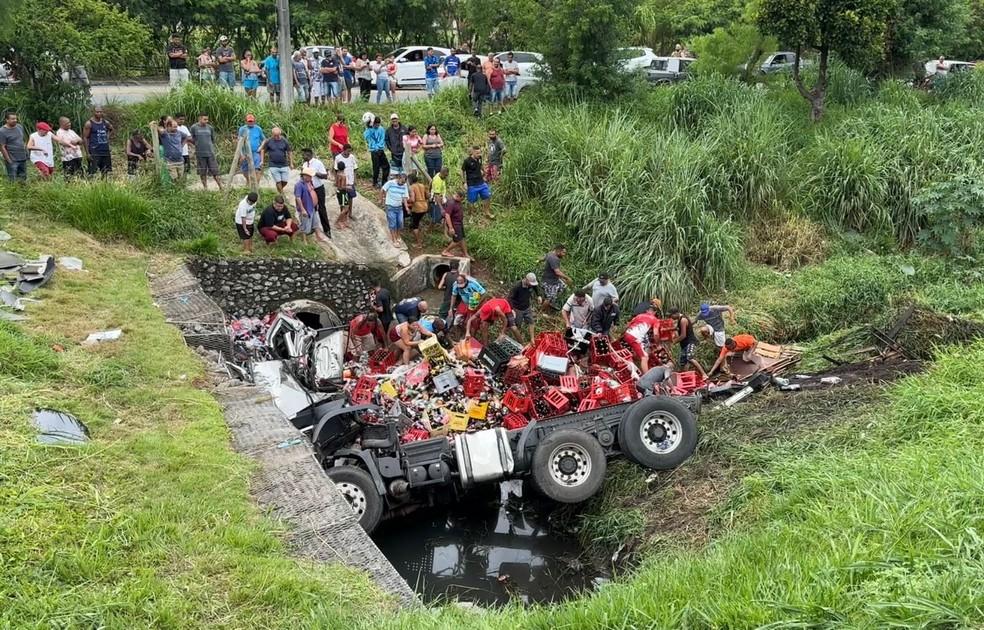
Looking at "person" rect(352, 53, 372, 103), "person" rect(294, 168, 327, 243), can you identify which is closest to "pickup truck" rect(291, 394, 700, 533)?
"person" rect(294, 168, 327, 243)

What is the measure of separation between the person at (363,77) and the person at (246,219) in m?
7.93

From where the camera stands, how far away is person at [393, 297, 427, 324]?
12.3 m

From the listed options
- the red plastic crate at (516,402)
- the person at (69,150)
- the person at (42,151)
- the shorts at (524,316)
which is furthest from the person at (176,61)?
the red plastic crate at (516,402)

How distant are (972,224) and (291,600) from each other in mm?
15493

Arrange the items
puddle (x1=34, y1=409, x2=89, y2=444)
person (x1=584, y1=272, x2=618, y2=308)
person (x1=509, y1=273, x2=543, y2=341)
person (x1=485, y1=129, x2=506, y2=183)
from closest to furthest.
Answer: puddle (x1=34, y1=409, x2=89, y2=444), person (x1=584, y1=272, x2=618, y2=308), person (x1=509, y1=273, x2=543, y2=341), person (x1=485, y1=129, x2=506, y2=183)

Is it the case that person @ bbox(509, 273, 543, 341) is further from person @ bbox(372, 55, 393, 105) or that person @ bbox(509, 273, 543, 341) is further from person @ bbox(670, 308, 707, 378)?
person @ bbox(372, 55, 393, 105)

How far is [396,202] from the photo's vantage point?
15.1 metres

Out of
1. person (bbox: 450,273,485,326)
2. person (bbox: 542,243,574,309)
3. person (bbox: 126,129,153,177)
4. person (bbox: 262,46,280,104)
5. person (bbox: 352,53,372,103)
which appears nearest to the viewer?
person (bbox: 450,273,485,326)

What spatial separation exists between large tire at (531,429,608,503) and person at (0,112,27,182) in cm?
1084

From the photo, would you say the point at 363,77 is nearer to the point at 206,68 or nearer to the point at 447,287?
the point at 206,68

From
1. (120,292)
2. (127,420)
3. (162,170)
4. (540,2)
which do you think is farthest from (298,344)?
(540,2)

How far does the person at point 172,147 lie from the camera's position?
14.9m

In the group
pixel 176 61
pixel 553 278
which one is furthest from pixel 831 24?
pixel 176 61

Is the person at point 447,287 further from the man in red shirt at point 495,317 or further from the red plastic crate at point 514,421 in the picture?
the red plastic crate at point 514,421
